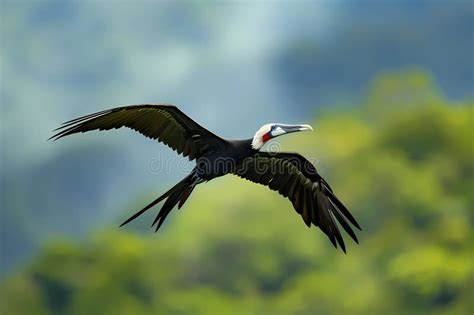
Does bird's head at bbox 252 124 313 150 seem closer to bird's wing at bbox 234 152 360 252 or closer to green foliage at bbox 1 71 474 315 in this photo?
bird's wing at bbox 234 152 360 252

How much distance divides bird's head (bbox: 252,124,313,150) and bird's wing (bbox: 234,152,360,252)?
2.91 feet

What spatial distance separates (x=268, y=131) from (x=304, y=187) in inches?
60.3

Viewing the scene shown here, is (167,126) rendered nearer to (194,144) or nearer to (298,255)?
(194,144)

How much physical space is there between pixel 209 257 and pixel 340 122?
16706 millimetres

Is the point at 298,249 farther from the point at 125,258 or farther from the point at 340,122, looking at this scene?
the point at 340,122

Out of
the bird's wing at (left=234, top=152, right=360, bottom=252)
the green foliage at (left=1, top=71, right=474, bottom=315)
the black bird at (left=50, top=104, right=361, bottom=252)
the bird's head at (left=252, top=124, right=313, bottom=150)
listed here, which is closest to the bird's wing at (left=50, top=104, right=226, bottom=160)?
the black bird at (left=50, top=104, right=361, bottom=252)

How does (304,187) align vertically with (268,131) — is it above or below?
below

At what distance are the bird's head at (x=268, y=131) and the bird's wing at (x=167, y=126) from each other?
1.30 feet

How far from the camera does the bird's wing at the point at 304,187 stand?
37.9ft

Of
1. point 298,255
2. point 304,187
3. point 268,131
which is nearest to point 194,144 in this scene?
point 268,131

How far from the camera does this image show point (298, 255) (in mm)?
43031

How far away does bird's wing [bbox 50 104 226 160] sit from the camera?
1023cm

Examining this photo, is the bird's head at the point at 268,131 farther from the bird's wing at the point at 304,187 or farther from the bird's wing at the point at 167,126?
the bird's wing at the point at 304,187

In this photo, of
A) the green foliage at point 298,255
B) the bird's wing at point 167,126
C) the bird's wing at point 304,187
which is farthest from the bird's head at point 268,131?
the green foliage at point 298,255
